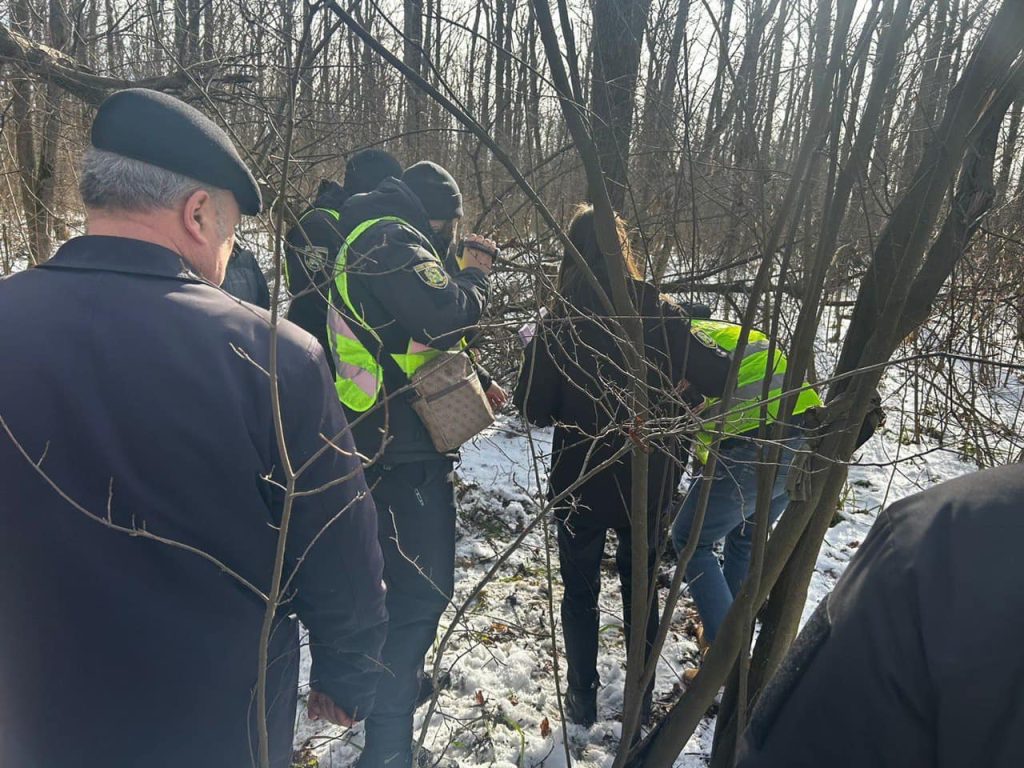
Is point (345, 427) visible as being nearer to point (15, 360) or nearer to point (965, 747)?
point (15, 360)

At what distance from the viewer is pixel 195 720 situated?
121 centimetres

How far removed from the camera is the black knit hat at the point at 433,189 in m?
2.52

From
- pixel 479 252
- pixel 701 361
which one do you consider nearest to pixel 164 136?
pixel 479 252

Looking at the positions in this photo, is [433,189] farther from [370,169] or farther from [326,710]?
[326,710]

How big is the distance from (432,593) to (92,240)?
5.34ft

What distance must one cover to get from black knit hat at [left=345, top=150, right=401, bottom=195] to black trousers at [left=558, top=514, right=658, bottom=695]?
5.22 ft

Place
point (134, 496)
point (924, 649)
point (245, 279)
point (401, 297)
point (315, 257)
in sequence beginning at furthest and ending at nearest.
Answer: point (245, 279) < point (401, 297) < point (315, 257) < point (134, 496) < point (924, 649)

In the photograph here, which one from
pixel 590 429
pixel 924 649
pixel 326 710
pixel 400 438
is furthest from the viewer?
pixel 590 429

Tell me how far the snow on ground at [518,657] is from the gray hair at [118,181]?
36.7 inches

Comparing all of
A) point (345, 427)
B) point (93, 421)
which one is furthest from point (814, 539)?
point (93, 421)

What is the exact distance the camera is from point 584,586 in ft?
8.54

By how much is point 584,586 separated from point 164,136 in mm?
2138

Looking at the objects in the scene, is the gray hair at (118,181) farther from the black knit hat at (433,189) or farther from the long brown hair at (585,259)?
the black knit hat at (433,189)

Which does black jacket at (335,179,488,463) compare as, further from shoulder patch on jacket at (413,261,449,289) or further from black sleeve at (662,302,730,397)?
black sleeve at (662,302,730,397)
